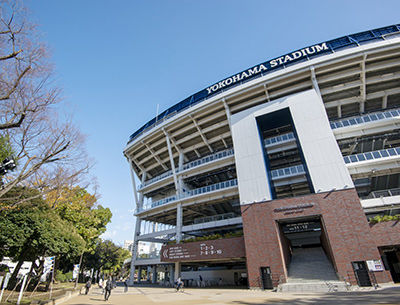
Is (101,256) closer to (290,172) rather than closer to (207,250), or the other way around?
(207,250)

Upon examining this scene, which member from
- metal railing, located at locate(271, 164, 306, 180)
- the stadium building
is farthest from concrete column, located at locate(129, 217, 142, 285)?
metal railing, located at locate(271, 164, 306, 180)

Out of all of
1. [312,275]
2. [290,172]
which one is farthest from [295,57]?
[312,275]

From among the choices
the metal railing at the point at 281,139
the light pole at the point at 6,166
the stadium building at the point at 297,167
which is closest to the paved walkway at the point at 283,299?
the stadium building at the point at 297,167

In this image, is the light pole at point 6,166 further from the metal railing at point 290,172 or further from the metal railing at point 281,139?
the metal railing at point 281,139

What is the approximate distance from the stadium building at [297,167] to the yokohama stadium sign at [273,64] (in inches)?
6.1

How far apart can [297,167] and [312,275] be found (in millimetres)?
10564

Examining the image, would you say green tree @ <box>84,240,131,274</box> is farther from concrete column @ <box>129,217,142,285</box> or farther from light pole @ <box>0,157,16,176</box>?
light pole @ <box>0,157,16,176</box>

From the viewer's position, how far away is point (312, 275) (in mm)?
18234

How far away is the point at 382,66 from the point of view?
25.1 meters

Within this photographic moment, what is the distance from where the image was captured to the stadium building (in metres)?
18.6

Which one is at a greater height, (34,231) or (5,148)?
(5,148)

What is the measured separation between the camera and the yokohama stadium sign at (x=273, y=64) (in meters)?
27.4

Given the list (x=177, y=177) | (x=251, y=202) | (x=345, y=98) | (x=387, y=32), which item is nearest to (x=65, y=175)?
(x=251, y=202)

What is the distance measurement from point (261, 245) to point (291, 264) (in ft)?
15.3
